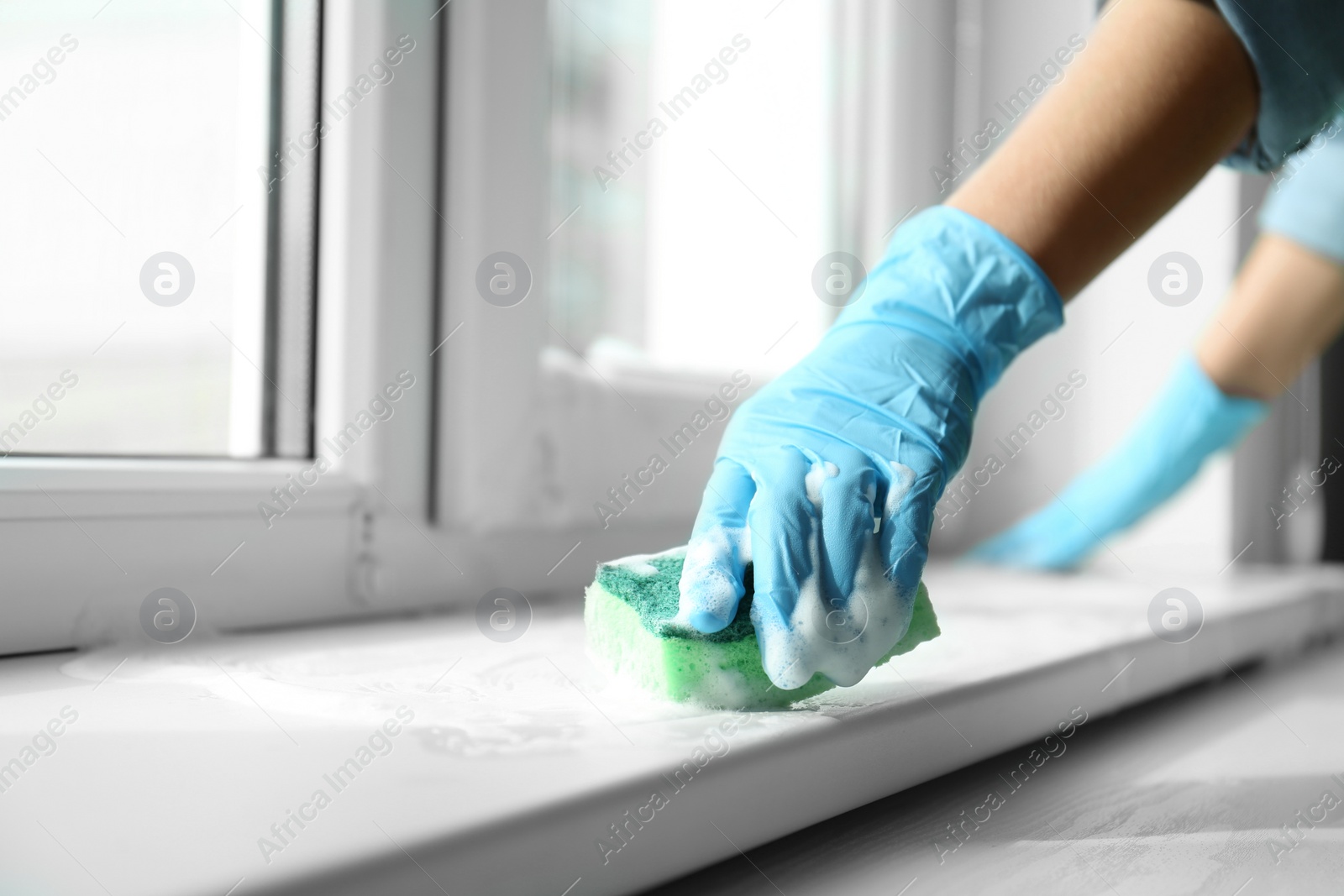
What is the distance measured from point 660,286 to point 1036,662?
2.49 ft

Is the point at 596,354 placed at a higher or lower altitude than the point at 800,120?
lower

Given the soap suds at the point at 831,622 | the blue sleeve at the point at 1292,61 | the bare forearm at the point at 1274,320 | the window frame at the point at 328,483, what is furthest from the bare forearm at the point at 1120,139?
the bare forearm at the point at 1274,320

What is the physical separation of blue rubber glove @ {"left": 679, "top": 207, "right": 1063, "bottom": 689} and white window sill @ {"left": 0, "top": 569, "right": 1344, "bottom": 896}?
0.18 ft

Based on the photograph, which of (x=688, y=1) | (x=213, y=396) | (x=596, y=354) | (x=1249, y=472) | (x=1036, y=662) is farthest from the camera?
(x=1249, y=472)

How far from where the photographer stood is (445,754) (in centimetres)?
43

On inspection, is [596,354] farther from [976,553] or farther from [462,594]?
[976,553]

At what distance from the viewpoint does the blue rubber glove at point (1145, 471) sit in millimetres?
1347

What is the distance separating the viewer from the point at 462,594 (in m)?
0.92

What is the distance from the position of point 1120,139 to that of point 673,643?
16.6 inches

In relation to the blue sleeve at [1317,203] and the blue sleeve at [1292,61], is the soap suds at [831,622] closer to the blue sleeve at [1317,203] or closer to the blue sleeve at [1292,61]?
the blue sleeve at [1292,61]

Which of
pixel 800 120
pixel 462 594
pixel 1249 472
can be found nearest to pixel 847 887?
pixel 462 594

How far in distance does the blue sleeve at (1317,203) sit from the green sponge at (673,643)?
1071 mm

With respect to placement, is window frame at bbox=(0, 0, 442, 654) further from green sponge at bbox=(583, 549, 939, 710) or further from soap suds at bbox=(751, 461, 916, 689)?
soap suds at bbox=(751, 461, 916, 689)

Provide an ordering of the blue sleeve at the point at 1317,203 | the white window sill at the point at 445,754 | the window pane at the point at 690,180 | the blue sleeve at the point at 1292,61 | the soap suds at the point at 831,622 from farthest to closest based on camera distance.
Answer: the blue sleeve at the point at 1317,203
the window pane at the point at 690,180
the blue sleeve at the point at 1292,61
the soap suds at the point at 831,622
the white window sill at the point at 445,754
